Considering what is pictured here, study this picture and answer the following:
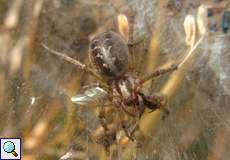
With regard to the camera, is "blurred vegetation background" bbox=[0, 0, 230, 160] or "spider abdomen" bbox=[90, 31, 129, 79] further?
"blurred vegetation background" bbox=[0, 0, 230, 160]

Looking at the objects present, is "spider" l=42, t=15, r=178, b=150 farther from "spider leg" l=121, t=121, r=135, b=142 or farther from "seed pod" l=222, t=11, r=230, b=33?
"seed pod" l=222, t=11, r=230, b=33

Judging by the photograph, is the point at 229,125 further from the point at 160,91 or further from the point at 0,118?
the point at 0,118

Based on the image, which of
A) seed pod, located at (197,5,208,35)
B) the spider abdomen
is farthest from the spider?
seed pod, located at (197,5,208,35)

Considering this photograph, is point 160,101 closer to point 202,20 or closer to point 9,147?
point 202,20

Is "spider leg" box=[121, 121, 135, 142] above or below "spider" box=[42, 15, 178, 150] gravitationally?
below

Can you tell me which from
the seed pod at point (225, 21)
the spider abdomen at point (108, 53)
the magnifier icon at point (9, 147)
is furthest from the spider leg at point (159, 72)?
the magnifier icon at point (9, 147)

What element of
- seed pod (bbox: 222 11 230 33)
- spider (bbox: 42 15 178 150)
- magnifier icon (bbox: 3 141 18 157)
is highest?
seed pod (bbox: 222 11 230 33)
